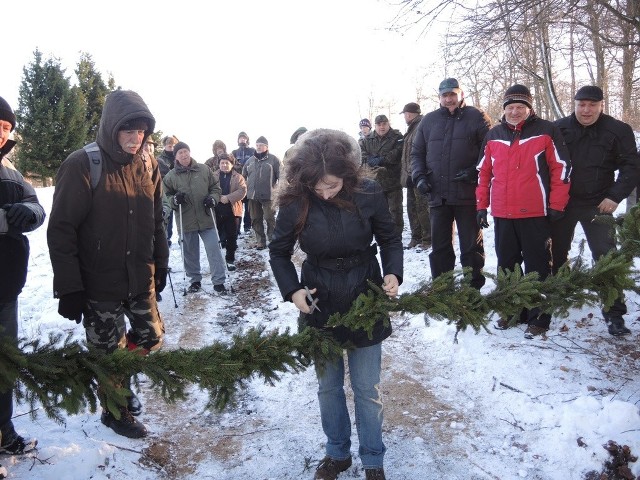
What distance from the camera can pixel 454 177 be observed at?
610 centimetres

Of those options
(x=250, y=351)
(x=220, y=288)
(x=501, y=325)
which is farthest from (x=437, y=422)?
(x=220, y=288)

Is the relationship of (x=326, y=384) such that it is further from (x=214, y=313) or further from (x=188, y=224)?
(x=188, y=224)

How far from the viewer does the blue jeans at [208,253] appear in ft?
28.1

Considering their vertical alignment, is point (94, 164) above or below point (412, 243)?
above

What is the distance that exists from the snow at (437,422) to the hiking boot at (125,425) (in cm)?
7

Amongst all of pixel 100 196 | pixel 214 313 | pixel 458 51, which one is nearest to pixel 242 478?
pixel 100 196

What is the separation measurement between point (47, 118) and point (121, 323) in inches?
1145

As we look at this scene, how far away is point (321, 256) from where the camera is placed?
3203mm

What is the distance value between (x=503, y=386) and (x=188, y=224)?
5863mm

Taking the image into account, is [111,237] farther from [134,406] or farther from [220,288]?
[220,288]

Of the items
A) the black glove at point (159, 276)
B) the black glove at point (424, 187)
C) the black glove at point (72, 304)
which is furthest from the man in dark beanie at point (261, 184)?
the black glove at point (72, 304)

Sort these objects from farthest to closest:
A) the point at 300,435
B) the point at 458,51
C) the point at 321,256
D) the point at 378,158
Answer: the point at 378,158 < the point at 458,51 < the point at 300,435 < the point at 321,256

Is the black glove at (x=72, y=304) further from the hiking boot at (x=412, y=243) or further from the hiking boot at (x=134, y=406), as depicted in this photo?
the hiking boot at (x=412, y=243)

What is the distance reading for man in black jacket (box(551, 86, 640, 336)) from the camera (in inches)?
207
